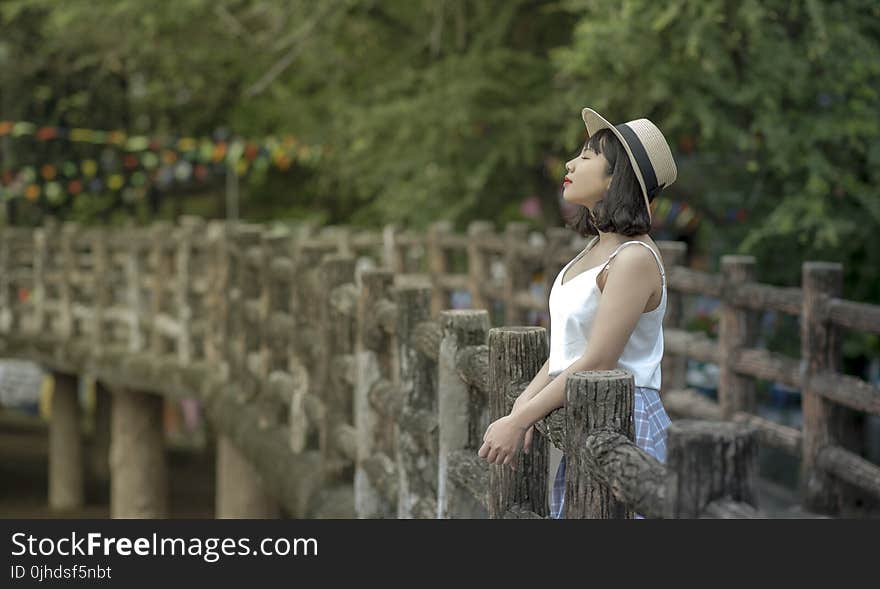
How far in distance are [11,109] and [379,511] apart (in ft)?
49.4

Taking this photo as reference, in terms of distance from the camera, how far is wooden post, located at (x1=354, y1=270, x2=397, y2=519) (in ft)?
21.7

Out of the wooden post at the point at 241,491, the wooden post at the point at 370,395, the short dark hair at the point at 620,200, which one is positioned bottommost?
the wooden post at the point at 241,491

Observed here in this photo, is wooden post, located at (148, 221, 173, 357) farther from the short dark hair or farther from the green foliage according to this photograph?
the short dark hair

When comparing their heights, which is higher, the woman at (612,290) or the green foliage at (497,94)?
the green foliage at (497,94)

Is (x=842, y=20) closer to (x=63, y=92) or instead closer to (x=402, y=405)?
(x=402, y=405)

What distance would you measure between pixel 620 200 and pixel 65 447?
14445mm

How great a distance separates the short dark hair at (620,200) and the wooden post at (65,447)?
14.1m

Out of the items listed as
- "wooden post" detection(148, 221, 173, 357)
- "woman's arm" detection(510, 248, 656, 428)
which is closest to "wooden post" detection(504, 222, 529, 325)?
"wooden post" detection(148, 221, 173, 357)

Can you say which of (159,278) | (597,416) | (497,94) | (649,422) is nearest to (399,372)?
(649,422)

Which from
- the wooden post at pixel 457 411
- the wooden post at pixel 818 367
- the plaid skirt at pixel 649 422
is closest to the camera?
the plaid skirt at pixel 649 422

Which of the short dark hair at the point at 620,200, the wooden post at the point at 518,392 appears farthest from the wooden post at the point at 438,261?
the short dark hair at the point at 620,200

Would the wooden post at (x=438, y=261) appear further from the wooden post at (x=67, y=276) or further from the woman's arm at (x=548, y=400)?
the woman's arm at (x=548, y=400)

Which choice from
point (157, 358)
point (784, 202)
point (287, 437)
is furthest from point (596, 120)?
point (157, 358)

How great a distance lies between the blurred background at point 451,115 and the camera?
10172 mm
